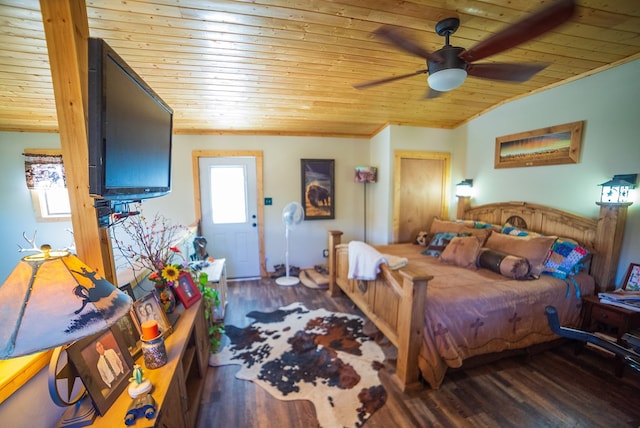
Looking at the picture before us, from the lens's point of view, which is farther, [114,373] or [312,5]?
[312,5]

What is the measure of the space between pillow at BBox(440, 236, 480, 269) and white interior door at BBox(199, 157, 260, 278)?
2777mm

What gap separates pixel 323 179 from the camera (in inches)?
164

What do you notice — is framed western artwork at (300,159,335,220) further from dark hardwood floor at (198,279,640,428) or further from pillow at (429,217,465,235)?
dark hardwood floor at (198,279,640,428)

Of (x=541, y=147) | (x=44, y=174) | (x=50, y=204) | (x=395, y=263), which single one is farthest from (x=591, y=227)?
(x=50, y=204)

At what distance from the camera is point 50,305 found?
0.69 meters

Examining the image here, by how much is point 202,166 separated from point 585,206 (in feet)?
15.2

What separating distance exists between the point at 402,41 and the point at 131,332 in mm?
2148

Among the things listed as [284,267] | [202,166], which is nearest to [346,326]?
[284,267]

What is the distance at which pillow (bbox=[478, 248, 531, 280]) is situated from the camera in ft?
7.18

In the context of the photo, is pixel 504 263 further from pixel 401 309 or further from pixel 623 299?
pixel 401 309

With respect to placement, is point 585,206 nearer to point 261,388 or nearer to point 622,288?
point 622,288

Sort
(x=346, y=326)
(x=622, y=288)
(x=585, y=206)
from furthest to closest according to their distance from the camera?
(x=346, y=326) < (x=585, y=206) < (x=622, y=288)

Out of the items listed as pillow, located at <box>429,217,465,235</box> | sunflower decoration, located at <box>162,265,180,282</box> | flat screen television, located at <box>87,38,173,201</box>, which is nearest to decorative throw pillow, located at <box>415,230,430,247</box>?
pillow, located at <box>429,217,465,235</box>

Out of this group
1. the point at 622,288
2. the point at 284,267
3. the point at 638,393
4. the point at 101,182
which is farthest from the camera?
the point at 284,267
